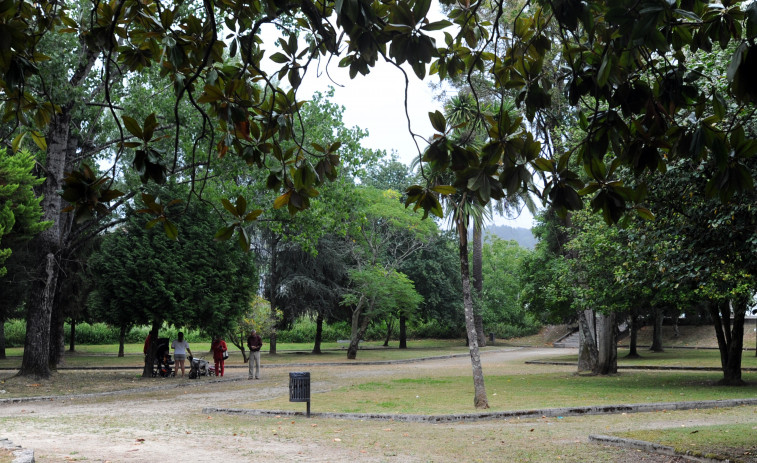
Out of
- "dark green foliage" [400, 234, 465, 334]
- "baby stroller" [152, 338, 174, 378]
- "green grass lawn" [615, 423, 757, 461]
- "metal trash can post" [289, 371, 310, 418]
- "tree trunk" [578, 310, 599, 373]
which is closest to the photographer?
"green grass lawn" [615, 423, 757, 461]

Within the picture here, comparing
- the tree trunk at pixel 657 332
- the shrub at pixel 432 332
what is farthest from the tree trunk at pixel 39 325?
the shrub at pixel 432 332

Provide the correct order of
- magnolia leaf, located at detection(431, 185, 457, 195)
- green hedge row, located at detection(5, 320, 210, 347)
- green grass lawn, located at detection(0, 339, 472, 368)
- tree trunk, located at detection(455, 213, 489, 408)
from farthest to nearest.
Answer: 1. green hedge row, located at detection(5, 320, 210, 347)
2. green grass lawn, located at detection(0, 339, 472, 368)
3. tree trunk, located at detection(455, 213, 489, 408)
4. magnolia leaf, located at detection(431, 185, 457, 195)

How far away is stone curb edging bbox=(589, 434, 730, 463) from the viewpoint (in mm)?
7960

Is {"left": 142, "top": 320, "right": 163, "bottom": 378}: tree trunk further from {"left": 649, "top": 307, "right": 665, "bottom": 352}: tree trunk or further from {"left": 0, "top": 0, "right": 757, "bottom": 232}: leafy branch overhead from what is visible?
{"left": 649, "top": 307, "right": 665, "bottom": 352}: tree trunk

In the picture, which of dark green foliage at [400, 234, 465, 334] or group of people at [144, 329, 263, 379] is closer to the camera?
group of people at [144, 329, 263, 379]

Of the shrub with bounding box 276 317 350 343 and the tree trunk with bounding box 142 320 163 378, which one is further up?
the tree trunk with bounding box 142 320 163 378

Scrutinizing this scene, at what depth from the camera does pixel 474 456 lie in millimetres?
8867

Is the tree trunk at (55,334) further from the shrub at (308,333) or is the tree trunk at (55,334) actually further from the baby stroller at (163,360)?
the shrub at (308,333)

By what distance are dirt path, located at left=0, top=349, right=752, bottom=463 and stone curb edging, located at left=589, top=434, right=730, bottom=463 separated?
0.22 m

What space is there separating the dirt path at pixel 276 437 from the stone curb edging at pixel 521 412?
22.0 inches

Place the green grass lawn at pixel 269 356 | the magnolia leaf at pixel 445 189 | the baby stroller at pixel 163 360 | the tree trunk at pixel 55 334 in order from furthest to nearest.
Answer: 1. the green grass lawn at pixel 269 356
2. the tree trunk at pixel 55 334
3. the baby stroller at pixel 163 360
4. the magnolia leaf at pixel 445 189

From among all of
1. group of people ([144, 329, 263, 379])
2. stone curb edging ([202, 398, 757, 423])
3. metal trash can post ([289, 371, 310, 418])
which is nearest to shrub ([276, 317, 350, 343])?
group of people ([144, 329, 263, 379])

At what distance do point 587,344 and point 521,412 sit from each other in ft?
46.9

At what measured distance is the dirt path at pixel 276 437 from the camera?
8.81 meters
